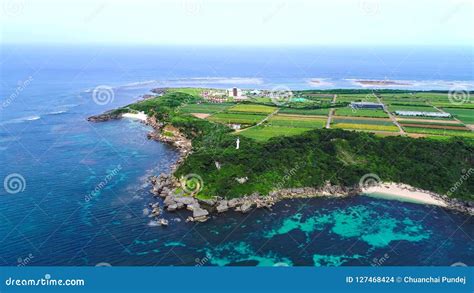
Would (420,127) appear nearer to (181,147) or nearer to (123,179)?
(181,147)

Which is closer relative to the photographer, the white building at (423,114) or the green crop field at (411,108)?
the white building at (423,114)

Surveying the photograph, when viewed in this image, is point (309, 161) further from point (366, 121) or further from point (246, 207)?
point (366, 121)

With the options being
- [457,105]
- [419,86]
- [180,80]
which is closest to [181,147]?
[457,105]

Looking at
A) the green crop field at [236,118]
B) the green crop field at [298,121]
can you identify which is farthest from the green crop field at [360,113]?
the green crop field at [236,118]

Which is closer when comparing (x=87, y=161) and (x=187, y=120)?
(x=87, y=161)

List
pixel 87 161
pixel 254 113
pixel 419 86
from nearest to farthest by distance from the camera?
1. pixel 87 161
2. pixel 254 113
3. pixel 419 86

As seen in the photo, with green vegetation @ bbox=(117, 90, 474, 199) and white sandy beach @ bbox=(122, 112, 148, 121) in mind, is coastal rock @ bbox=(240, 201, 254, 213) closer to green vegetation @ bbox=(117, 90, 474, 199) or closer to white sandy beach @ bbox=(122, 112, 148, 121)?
green vegetation @ bbox=(117, 90, 474, 199)

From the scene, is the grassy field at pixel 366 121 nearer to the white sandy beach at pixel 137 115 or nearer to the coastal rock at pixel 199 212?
the coastal rock at pixel 199 212
